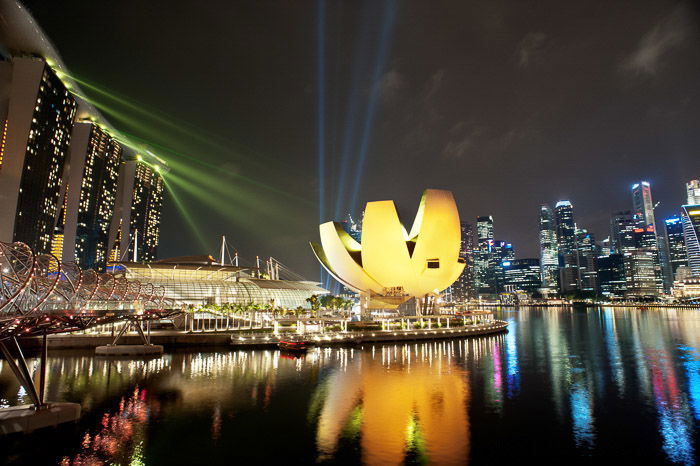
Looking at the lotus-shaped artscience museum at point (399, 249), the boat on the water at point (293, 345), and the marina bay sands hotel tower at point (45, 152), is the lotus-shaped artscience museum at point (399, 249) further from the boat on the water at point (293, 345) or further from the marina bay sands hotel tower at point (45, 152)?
the marina bay sands hotel tower at point (45, 152)

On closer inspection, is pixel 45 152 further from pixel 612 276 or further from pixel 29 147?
pixel 612 276

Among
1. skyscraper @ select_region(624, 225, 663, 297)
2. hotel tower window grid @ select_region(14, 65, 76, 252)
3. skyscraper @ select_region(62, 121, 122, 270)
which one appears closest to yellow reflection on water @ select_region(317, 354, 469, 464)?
hotel tower window grid @ select_region(14, 65, 76, 252)

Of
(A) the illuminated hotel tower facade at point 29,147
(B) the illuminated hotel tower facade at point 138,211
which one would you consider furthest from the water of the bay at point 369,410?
(B) the illuminated hotel tower facade at point 138,211

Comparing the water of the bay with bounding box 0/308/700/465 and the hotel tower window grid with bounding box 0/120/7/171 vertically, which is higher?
the hotel tower window grid with bounding box 0/120/7/171

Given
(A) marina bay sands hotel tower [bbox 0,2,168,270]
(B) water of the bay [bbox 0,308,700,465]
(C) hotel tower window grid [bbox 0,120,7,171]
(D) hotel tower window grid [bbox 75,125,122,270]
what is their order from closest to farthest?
1. (B) water of the bay [bbox 0,308,700,465]
2. (C) hotel tower window grid [bbox 0,120,7,171]
3. (A) marina bay sands hotel tower [bbox 0,2,168,270]
4. (D) hotel tower window grid [bbox 75,125,122,270]

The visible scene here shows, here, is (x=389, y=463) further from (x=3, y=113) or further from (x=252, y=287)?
(x=3, y=113)

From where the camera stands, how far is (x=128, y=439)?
41.8ft

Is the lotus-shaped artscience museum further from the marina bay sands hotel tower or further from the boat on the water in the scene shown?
the marina bay sands hotel tower

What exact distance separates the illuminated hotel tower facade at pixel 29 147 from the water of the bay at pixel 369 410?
35.5m

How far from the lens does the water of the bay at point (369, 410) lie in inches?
459

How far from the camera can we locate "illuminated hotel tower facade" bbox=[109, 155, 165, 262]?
349 feet

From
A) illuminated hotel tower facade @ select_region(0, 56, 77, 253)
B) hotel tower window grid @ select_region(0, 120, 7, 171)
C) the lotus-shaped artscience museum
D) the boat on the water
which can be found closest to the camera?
the boat on the water

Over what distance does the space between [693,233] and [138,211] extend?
176852 millimetres

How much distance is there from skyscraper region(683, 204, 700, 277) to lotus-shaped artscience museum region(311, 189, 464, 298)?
129 metres
